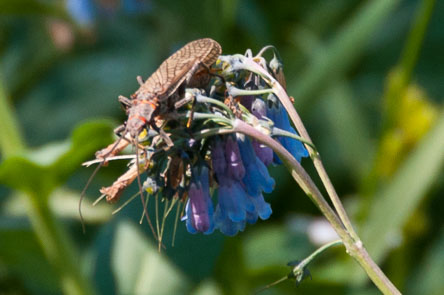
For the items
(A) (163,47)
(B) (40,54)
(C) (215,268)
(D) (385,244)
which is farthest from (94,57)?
(D) (385,244)

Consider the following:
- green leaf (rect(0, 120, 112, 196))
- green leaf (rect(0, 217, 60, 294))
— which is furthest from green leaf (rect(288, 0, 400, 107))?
green leaf (rect(0, 217, 60, 294))

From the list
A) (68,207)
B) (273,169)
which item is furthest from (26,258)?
(273,169)

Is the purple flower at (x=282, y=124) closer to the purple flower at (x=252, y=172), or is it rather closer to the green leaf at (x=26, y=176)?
the purple flower at (x=252, y=172)

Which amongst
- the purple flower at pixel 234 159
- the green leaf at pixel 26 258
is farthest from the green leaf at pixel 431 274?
the purple flower at pixel 234 159

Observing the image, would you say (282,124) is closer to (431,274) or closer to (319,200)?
(319,200)

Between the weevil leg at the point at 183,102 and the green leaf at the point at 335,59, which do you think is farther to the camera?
the green leaf at the point at 335,59

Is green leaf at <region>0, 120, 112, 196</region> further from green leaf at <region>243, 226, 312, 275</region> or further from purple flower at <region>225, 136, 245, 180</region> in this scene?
green leaf at <region>243, 226, 312, 275</region>
